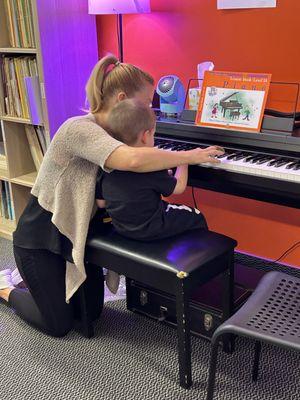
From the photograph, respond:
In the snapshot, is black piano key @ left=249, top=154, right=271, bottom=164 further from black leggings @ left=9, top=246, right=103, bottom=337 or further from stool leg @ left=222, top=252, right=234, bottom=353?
black leggings @ left=9, top=246, right=103, bottom=337

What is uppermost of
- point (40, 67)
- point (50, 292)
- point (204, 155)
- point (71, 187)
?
point (40, 67)

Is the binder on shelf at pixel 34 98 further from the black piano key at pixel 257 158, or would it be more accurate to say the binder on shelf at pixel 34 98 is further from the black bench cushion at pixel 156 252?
the black piano key at pixel 257 158

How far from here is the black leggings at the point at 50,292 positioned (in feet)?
6.86

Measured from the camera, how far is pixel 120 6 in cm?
245

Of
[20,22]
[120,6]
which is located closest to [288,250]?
[120,6]

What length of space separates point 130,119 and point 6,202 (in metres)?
1.78

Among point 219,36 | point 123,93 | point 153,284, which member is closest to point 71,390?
point 153,284

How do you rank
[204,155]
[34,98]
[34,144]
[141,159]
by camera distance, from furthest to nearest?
[34,144] → [34,98] → [204,155] → [141,159]

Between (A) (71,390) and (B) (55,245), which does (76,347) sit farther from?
(B) (55,245)

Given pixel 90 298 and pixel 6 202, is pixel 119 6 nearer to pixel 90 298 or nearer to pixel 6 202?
pixel 90 298

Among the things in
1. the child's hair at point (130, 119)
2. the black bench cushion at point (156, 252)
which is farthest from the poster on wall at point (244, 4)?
the black bench cushion at point (156, 252)

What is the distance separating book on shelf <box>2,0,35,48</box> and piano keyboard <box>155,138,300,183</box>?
4.32 ft

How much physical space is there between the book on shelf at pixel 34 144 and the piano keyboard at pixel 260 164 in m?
1.31

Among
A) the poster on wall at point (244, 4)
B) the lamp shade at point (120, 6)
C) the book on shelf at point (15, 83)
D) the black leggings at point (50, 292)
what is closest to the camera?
the black leggings at point (50, 292)
